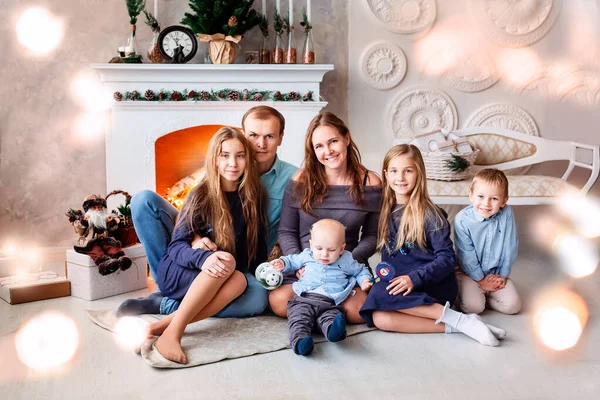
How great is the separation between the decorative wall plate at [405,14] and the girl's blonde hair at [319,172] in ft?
5.36

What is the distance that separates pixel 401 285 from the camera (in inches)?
86.7

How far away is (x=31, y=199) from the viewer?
12.1 ft

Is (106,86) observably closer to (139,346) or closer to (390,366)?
(139,346)

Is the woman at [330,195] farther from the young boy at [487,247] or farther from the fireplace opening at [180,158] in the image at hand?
the fireplace opening at [180,158]

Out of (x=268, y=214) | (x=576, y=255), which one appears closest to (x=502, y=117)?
(x=576, y=255)

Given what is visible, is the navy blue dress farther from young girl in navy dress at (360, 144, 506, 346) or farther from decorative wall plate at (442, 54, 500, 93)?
decorative wall plate at (442, 54, 500, 93)

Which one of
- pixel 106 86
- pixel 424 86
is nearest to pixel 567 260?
pixel 424 86

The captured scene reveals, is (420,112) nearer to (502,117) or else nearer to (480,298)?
(502,117)

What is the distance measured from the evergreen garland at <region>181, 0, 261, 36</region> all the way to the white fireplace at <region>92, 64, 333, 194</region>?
22cm

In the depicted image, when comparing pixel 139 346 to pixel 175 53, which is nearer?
pixel 139 346

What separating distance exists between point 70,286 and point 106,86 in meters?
1.30

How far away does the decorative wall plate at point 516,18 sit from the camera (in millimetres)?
3912

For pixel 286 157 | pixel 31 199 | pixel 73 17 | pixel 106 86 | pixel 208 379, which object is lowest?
pixel 208 379

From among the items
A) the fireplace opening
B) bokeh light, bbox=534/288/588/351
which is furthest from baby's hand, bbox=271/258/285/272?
the fireplace opening
